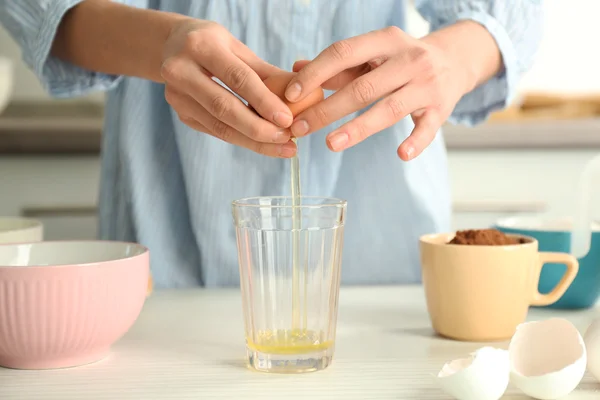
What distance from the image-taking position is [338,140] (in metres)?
0.70

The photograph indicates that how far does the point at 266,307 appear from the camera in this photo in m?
0.63

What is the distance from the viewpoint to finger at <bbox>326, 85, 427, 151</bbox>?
703 millimetres

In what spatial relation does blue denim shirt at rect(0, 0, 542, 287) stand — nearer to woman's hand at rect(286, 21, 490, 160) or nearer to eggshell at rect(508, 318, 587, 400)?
woman's hand at rect(286, 21, 490, 160)

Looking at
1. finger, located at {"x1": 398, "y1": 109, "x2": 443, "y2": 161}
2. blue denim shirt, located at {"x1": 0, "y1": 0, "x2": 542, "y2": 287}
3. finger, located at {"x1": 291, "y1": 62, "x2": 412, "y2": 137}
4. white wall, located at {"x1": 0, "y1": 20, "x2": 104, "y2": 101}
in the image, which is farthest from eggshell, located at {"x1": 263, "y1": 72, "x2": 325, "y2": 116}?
white wall, located at {"x1": 0, "y1": 20, "x2": 104, "y2": 101}

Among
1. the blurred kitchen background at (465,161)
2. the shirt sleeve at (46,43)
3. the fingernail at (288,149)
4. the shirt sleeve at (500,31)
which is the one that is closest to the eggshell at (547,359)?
the fingernail at (288,149)

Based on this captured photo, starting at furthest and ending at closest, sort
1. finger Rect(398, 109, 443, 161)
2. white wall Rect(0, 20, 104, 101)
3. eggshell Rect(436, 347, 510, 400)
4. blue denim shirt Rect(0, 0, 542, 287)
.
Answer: white wall Rect(0, 20, 104, 101), blue denim shirt Rect(0, 0, 542, 287), finger Rect(398, 109, 443, 161), eggshell Rect(436, 347, 510, 400)

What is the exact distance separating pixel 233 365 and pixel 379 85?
28cm

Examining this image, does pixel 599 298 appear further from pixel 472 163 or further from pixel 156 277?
pixel 472 163

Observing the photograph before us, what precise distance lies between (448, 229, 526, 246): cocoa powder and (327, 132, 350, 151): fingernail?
137 mm

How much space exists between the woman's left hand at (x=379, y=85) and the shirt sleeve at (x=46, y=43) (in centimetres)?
34

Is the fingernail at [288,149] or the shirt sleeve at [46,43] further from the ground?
the shirt sleeve at [46,43]

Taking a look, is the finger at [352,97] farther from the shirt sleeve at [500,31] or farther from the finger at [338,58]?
the shirt sleeve at [500,31]

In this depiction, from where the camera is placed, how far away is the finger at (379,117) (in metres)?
0.70

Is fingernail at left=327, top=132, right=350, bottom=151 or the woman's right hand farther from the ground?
the woman's right hand
